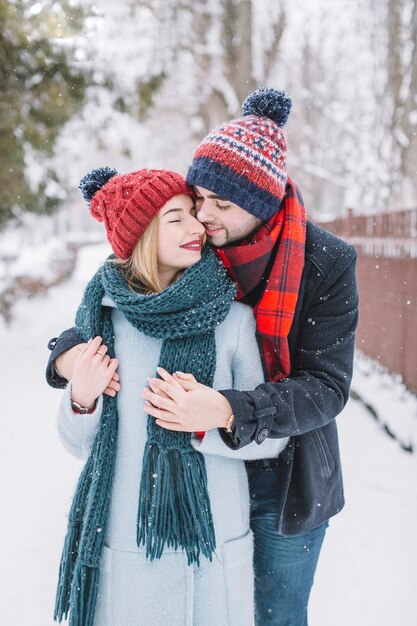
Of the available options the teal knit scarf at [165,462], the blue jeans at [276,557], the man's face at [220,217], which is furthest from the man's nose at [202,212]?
the blue jeans at [276,557]

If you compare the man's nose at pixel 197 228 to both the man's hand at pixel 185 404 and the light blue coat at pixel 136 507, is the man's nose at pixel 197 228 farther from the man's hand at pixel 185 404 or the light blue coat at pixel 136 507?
the man's hand at pixel 185 404

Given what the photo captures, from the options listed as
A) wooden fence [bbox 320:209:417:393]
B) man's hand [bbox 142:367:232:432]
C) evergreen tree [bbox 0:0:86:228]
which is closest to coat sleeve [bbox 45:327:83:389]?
man's hand [bbox 142:367:232:432]

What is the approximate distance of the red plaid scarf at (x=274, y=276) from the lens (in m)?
1.71

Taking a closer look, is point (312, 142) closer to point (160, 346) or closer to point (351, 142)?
point (351, 142)

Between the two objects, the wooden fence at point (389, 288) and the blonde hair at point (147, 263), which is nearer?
the blonde hair at point (147, 263)

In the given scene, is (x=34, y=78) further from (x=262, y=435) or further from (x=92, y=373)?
(x=262, y=435)

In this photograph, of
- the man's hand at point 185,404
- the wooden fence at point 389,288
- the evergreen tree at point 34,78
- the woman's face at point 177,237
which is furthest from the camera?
the evergreen tree at point 34,78

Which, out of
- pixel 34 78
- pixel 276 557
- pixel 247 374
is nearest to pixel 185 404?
pixel 247 374

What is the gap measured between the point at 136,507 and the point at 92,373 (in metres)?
0.42

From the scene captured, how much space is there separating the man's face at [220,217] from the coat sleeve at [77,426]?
0.67 meters

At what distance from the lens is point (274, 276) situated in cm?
176

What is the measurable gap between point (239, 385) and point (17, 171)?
277 inches

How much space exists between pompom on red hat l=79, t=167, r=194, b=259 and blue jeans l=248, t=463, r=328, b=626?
0.91 metres

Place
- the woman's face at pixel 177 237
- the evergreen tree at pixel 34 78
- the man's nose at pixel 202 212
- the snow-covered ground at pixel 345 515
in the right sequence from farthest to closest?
1. the evergreen tree at pixel 34 78
2. the snow-covered ground at pixel 345 515
3. the man's nose at pixel 202 212
4. the woman's face at pixel 177 237
